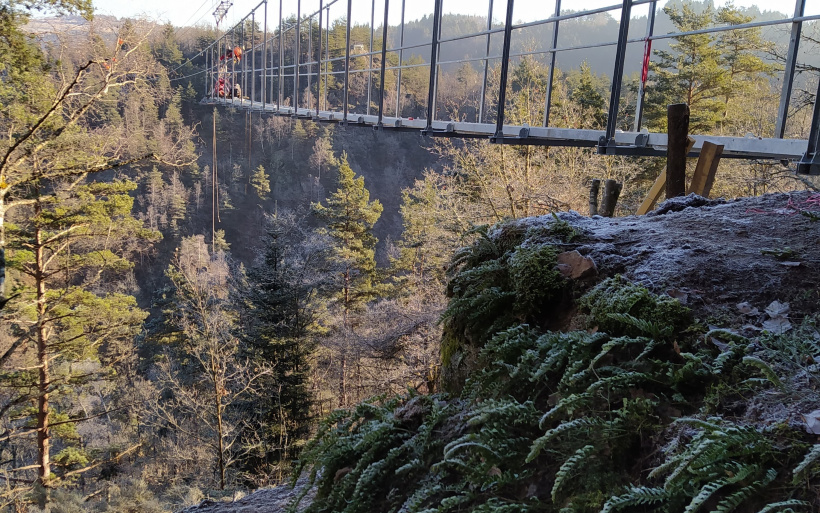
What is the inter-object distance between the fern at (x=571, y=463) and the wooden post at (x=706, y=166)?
2.88m

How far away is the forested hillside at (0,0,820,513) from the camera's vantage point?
6.04 feet

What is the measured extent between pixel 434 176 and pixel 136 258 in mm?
31327

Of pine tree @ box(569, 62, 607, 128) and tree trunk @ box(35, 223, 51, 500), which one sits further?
pine tree @ box(569, 62, 607, 128)

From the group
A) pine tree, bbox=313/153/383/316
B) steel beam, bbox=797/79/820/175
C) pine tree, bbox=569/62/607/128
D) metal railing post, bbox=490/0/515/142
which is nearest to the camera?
steel beam, bbox=797/79/820/175

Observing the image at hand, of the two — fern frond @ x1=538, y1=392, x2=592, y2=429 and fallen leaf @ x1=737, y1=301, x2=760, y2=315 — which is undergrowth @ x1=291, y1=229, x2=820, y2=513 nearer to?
fern frond @ x1=538, y1=392, x2=592, y2=429

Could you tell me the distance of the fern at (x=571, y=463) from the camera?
151cm

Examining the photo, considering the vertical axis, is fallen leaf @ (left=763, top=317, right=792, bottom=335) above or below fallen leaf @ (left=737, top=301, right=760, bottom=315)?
below

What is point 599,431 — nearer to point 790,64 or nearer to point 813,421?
point 813,421

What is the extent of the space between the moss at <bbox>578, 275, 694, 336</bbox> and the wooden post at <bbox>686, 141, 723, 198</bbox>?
2.07 m

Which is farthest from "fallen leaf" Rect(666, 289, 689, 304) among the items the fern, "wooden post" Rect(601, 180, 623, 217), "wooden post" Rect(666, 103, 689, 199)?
"wooden post" Rect(601, 180, 623, 217)

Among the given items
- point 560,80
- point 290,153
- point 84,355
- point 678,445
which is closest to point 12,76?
point 84,355

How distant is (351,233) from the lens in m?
18.4

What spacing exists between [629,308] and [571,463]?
674 millimetres

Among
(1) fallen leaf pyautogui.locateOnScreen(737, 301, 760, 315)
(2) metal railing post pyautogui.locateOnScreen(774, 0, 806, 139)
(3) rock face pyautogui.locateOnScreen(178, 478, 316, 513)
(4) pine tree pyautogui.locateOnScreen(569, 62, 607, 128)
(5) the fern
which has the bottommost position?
(3) rock face pyautogui.locateOnScreen(178, 478, 316, 513)
